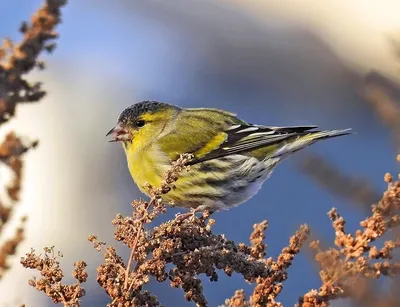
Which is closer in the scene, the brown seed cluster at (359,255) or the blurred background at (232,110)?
the brown seed cluster at (359,255)

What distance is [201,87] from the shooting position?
752cm

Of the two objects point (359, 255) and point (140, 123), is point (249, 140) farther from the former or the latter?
point (359, 255)

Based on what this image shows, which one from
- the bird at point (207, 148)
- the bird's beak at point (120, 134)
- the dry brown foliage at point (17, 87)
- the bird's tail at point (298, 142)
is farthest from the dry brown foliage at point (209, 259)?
the bird's beak at point (120, 134)

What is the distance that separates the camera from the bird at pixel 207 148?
9.45 ft

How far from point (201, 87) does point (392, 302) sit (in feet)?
21.8

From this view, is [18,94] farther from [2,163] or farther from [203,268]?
[203,268]

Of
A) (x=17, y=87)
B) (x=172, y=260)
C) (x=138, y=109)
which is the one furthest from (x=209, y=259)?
(x=138, y=109)

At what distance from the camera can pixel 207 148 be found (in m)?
3.00

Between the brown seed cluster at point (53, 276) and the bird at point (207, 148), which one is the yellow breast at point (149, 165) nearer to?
the bird at point (207, 148)

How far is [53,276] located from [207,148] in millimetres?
1754

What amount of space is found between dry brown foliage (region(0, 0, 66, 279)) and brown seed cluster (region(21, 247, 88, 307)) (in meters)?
0.21

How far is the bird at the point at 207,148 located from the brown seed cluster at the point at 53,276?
4.98 feet

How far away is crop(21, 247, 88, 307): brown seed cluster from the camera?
126 centimetres

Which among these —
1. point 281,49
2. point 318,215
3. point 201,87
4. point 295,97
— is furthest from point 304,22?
point 318,215
